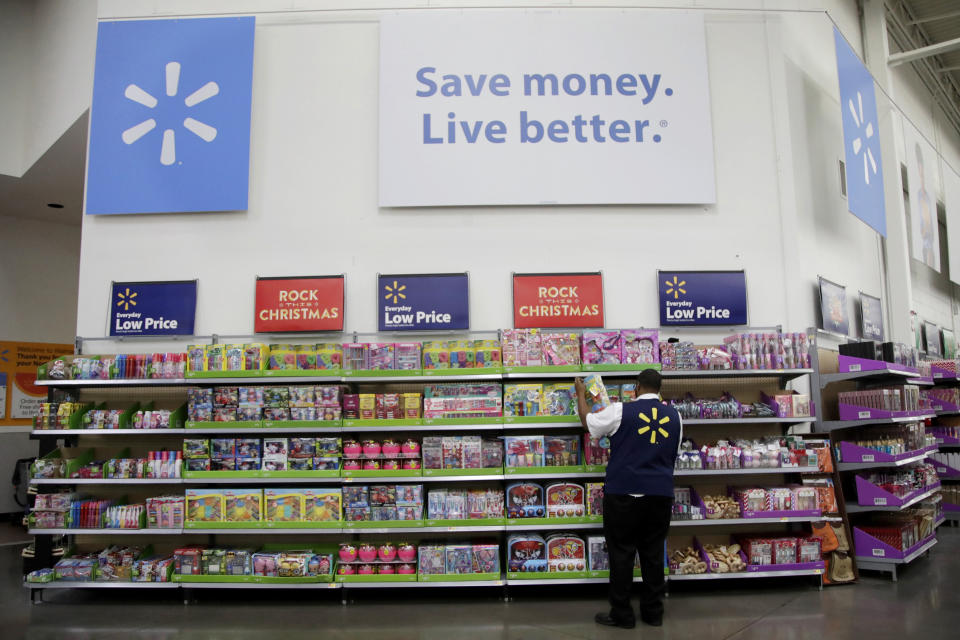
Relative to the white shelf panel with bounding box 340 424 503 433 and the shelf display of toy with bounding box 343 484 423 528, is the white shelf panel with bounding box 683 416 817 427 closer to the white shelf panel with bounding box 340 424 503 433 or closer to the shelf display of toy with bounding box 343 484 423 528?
the white shelf panel with bounding box 340 424 503 433

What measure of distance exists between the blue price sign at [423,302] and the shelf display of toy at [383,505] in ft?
4.69

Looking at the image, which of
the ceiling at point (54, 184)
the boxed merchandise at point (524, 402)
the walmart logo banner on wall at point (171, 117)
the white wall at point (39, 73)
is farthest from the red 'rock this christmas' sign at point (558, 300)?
the white wall at point (39, 73)

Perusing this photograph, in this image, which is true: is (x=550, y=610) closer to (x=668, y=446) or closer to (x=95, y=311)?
(x=668, y=446)

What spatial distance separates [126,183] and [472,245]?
3329mm

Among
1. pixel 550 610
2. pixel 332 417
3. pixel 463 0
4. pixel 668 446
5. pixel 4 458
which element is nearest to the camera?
pixel 668 446

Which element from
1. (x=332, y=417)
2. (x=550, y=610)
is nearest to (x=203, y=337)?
(x=332, y=417)

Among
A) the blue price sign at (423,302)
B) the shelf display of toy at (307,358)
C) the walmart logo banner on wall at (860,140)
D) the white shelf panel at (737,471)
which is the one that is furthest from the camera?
the walmart logo banner on wall at (860,140)

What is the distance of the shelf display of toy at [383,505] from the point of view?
472 centimetres

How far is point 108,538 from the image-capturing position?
531 centimetres

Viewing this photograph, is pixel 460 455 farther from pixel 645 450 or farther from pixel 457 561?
pixel 645 450

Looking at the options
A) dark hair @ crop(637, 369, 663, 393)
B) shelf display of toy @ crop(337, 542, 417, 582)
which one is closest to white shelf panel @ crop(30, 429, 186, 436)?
shelf display of toy @ crop(337, 542, 417, 582)

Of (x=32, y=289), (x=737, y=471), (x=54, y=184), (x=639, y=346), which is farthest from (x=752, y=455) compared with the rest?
(x=32, y=289)

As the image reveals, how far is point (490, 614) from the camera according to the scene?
4387 millimetres

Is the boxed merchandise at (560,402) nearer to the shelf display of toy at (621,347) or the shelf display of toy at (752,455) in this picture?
the shelf display of toy at (621,347)
